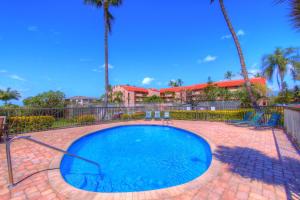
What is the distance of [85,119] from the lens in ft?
29.4

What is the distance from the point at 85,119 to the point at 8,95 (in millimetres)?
20531

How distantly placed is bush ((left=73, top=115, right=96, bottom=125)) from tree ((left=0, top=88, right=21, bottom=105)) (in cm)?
1956

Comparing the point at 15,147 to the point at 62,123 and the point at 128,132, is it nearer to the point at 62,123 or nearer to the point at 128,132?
the point at 62,123

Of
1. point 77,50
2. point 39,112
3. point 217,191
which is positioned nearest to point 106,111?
point 39,112

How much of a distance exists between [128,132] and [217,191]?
6.44m

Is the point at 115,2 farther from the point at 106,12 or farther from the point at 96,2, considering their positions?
the point at 96,2

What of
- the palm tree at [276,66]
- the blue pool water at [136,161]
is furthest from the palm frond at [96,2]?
the palm tree at [276,66]

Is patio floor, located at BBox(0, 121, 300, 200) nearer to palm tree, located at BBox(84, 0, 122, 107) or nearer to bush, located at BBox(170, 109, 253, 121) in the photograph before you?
bush, located at BBox(170, 109, 253, 121)

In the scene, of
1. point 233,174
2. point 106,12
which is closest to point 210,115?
point 233,174

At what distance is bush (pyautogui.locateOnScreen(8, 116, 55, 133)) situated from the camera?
619 cm

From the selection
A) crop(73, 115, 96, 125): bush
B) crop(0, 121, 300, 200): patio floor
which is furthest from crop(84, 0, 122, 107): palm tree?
crop(0, 121, 300, 200): patio floor

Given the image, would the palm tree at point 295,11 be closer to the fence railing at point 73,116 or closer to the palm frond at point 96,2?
the fence railing at point 73,116

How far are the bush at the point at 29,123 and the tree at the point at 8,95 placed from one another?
1979cm

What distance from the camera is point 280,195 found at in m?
2.12
